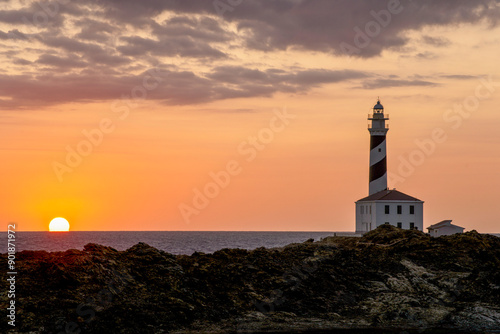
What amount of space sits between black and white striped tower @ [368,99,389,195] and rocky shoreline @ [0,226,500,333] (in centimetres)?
4579

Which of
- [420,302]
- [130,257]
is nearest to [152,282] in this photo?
[130,257]

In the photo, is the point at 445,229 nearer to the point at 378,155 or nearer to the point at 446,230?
the point at 446,230

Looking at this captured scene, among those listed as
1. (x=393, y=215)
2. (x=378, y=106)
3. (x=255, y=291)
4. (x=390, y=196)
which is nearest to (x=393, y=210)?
(x=393, y=215)

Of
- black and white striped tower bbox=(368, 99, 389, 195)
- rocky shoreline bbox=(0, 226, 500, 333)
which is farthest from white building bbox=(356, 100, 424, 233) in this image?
rocky shoreline bbox=(0, 226, 500, 333)

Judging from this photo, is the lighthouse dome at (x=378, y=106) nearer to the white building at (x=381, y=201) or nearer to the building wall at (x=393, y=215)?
the white building at (x=381, y=201)

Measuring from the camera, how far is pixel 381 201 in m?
74.3

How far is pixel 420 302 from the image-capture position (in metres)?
28.8

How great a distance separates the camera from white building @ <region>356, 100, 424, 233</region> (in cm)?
7438

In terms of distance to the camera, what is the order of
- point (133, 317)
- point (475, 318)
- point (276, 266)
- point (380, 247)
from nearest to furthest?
point (133, 317) → point (475, 318) → point (276, 266) → point (380, 247)

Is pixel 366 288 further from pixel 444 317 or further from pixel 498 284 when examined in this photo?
pixel 498 284

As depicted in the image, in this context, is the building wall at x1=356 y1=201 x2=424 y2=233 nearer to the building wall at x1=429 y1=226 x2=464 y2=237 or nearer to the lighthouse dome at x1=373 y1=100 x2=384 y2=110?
the building wall at x1=429 y1=226 x2=464 y2=237

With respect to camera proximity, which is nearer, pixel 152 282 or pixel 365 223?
pixel 152 282

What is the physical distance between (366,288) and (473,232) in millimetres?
12240

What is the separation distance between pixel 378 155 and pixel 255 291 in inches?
2198
